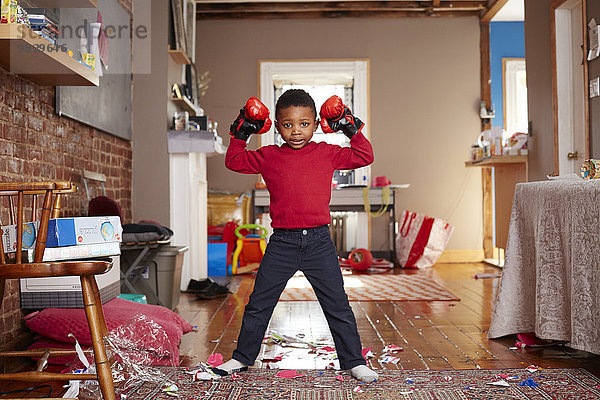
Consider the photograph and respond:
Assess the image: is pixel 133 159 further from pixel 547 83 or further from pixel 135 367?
pixel 547 83

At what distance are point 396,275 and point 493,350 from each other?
10.3 feet

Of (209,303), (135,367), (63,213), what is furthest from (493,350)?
(63,213)

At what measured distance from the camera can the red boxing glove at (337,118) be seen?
2.35m

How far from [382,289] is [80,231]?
3.28 m

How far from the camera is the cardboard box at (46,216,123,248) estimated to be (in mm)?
1886

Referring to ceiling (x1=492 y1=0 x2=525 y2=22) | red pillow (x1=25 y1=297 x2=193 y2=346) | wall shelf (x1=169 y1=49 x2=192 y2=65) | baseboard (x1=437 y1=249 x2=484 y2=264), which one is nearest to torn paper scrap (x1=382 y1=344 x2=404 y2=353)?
red pillow (x1=25 y1=297 x2=193 y2=346)

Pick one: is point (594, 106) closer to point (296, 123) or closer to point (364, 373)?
point (296, 123)

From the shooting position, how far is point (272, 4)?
7.07m

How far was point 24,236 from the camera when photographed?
77.3 inches

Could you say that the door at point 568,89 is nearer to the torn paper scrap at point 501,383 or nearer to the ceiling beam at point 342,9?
the ceiling beam at point 342,9

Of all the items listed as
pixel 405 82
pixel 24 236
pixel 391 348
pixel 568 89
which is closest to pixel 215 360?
pixel 391 348

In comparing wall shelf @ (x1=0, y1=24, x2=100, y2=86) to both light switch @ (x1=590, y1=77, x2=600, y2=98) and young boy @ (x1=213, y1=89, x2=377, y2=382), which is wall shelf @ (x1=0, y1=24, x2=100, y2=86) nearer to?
young boy @ (x1=213, y1=89, x2=377, y2=382)

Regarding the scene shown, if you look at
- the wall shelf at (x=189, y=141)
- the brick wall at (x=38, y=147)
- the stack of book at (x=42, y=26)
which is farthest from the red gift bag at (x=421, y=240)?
the stack of book at (x=42, y=26)

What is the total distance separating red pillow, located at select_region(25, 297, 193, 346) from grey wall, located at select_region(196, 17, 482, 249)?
4418mm
